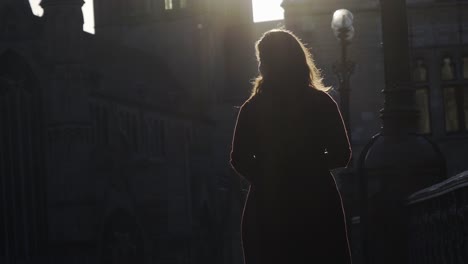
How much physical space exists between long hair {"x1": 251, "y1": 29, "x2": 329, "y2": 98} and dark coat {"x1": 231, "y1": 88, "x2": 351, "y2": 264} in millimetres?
67

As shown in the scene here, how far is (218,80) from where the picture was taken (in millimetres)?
76625

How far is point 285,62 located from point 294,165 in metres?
0.57

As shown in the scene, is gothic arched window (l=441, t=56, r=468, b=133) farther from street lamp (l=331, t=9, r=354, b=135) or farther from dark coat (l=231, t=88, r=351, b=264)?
dark coat (l=231, t=88, r=351, b=264)

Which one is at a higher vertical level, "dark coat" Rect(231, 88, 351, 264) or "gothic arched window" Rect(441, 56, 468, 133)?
"gothic arched window" Rect(441, 56, 468, 133)

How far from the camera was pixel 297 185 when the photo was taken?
7.46m

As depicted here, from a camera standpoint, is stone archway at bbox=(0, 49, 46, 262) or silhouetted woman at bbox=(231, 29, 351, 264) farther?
stone archway at bbox=(0, 49, 46, 262)

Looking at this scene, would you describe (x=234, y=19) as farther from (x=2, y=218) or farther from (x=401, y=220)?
(x=401, y=220)

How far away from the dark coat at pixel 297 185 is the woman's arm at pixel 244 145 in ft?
0.17

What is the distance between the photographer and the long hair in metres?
7.47

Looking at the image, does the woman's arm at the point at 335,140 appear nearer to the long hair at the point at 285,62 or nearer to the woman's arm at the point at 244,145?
the long hair at the point at 285,62

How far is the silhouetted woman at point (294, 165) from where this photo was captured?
7.40m

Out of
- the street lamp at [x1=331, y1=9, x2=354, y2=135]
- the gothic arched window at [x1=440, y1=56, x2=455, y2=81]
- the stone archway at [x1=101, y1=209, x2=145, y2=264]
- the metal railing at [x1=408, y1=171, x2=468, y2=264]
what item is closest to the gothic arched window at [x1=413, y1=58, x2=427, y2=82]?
the gothic arched window at [x1=440, y1=56, x2=455, y2=81]

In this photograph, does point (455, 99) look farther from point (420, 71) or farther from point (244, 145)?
point (244, 145)

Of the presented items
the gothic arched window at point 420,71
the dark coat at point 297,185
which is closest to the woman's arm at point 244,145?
the dark coat at point 297,185
